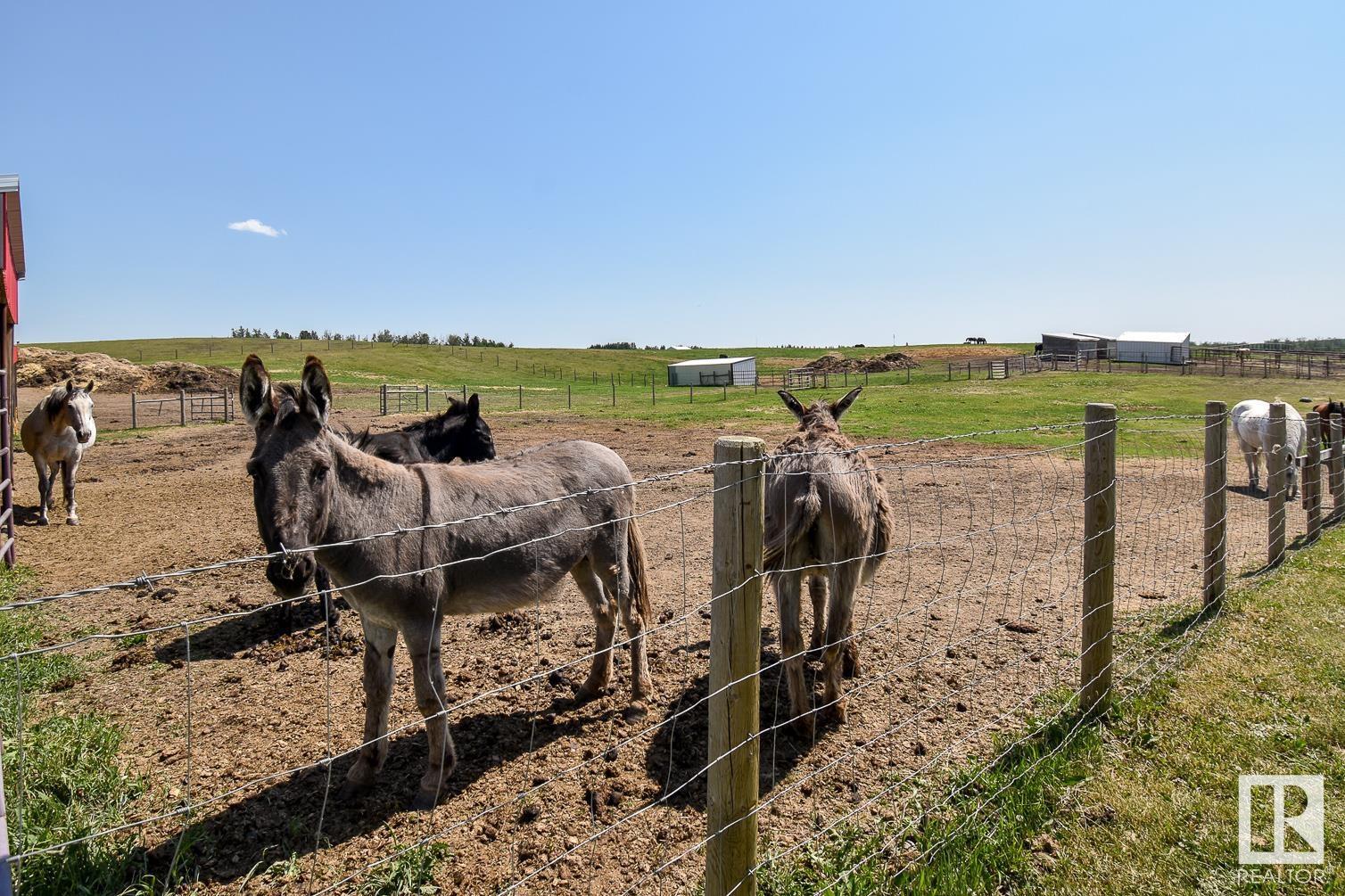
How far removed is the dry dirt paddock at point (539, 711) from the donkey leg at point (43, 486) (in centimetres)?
209

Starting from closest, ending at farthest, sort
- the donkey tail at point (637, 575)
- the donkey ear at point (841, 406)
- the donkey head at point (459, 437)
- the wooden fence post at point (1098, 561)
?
the wooden fence post at point (1098, 561) → the donkey tail at point (637, 575) → the donkey ear at point (841, 406) → the donkey head at point (459, 437)

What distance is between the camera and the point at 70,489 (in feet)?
36.2

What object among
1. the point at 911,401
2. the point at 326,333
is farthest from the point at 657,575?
the point at 326,333

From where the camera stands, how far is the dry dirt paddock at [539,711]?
137 inches

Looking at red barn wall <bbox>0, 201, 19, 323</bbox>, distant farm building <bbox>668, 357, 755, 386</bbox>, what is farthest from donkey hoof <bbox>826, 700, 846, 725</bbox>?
distant farm building <bbox>668, 357, 755, 386</bbox>

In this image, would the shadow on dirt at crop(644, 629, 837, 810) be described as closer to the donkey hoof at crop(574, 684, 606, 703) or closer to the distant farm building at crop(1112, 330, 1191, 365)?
the donkey hoof at crop(574, 684, 606, 703)

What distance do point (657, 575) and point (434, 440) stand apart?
2.89 metres

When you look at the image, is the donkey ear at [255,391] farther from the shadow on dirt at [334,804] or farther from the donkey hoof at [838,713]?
the donkey hoof at [838,713]

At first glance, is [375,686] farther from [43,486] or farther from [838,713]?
[43,486]

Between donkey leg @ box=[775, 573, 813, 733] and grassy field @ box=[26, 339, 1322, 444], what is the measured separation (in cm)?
1549

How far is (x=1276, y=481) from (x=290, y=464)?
29.2 ft

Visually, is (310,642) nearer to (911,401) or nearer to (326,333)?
(911,401)

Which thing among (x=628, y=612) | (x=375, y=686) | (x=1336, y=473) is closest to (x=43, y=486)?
(x=375, y=686)

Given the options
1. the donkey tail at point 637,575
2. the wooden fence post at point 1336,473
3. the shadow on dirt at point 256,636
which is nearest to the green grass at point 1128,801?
the donkey tail at point 637,575
